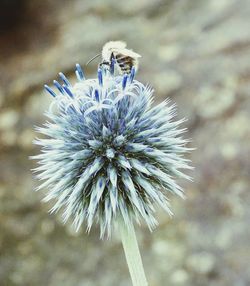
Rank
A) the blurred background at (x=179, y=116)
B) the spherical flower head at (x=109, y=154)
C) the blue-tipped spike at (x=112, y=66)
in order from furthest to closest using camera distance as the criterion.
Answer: the blurred background at (x=179, y=116) → the blue-tipped spike at (x=112, y=66) → the spherical flower head at (x=109, y=154)

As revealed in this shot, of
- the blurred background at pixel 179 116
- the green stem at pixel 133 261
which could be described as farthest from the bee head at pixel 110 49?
the blurred background at pixel 179 116

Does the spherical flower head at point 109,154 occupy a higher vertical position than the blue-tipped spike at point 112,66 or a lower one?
lower

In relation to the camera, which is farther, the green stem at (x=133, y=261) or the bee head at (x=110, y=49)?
the bee head at (x=110, y=49)

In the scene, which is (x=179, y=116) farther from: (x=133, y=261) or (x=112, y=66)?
(x=133, y=261)

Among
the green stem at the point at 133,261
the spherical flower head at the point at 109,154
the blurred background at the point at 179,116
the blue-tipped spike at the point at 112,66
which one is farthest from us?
the blurred background at the point at 179,116

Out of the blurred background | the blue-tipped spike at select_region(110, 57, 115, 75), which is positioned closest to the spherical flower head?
the blue-tipped spike at select_region(110, 57, 115, 75)

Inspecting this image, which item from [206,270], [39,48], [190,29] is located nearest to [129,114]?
[206,270]

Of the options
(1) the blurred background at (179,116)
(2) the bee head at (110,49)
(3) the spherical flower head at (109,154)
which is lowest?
(3) the spherical flower head at (109,154)

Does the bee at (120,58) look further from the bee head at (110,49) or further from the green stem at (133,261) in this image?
the green stem at (133,261)
